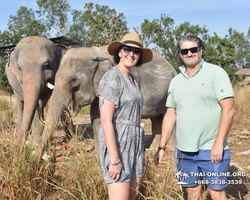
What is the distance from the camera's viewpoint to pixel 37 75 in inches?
228

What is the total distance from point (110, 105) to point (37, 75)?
3.88 meters

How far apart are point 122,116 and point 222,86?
2.59 ft

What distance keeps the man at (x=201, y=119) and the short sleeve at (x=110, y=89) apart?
665mm

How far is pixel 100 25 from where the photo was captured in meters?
30.4

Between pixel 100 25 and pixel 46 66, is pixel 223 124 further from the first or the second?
pixel 100 25

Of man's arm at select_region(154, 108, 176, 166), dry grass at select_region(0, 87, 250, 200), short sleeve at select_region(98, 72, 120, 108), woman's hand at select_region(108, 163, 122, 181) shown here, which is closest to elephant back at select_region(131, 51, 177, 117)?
dry grass at select_region(0, 87, 250, 200)

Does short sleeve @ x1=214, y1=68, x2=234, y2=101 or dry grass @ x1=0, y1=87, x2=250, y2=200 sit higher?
short sleeve @ x1=214, y1=68, x2=234, y2=101

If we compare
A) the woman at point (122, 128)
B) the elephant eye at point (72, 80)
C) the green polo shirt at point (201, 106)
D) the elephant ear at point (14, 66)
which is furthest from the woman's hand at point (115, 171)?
the elephant ear at point (14, 66)

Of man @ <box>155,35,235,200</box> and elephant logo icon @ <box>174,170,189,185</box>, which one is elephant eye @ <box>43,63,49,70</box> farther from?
elephant logo icon @ <box>174,170,189,185</box>

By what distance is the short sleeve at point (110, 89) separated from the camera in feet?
7.32

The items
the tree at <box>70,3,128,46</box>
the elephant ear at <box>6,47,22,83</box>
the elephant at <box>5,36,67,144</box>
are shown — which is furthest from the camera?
the tree at <box>70,3,128,46</box>

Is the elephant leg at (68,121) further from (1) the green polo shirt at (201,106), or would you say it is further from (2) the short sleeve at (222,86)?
(2) the short sleeve at (222,86)

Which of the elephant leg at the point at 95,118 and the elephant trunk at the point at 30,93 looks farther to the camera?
the elephant leg at the point at 95,118

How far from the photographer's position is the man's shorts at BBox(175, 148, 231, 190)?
99.5 inches
